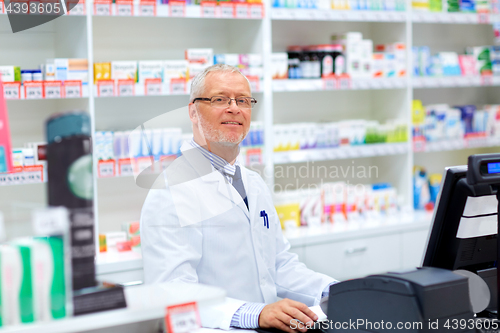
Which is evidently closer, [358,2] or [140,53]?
[140,53]

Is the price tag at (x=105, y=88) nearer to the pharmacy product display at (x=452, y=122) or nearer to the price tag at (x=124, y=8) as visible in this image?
the price tag at (x=124, y=8)

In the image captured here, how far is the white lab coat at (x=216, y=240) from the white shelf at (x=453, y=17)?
2629 millimetres

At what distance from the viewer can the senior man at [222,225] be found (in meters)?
1.77

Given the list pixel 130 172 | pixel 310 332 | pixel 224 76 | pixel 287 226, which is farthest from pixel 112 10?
pixel 310 332

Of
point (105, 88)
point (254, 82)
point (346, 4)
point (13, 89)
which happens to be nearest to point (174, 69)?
point (105, 88)

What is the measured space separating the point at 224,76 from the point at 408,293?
4.12ft

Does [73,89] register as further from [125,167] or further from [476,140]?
[476,140]

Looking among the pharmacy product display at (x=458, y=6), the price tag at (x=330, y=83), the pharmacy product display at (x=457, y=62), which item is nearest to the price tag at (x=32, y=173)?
the price tag at (x=330, y=83)

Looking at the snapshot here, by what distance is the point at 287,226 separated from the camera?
3652 millimetres

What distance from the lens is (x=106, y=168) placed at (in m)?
3.09

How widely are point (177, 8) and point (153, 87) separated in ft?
1.72

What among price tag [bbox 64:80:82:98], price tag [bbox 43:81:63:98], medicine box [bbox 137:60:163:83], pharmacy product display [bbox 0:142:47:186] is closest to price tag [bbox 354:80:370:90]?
medicine box [bbox 137:60:163:83]

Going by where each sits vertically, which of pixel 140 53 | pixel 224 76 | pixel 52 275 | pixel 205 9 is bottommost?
pixel 52 275

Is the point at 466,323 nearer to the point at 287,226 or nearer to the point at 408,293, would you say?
the point at 408,293
